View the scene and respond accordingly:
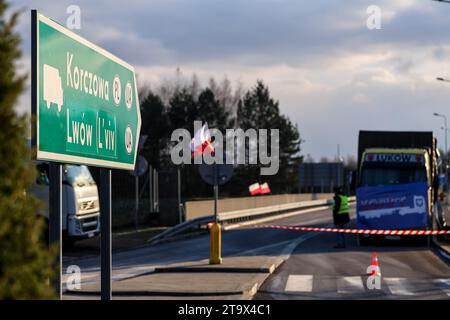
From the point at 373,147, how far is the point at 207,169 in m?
10.2

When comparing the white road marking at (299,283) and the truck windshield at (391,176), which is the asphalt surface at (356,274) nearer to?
the white road marking at (299,283)

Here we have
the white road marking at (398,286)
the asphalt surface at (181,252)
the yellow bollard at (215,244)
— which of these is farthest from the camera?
the asphalt surface at (181,252)

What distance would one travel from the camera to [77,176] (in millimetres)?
22656

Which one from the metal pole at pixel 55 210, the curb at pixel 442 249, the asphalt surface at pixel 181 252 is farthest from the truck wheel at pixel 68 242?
the metal pole at pixel 55 210

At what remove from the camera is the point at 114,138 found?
7062mm

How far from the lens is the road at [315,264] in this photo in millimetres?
14518

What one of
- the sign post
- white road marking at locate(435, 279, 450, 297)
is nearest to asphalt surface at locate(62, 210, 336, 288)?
white road marking at locate(435, 279, 450, 297)

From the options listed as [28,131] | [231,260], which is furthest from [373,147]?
[28,131]

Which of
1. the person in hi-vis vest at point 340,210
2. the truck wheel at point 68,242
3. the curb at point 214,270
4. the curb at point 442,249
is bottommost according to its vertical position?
the curb at point 442,249

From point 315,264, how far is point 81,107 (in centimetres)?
1448

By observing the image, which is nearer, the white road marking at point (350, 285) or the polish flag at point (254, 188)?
the white road marking at point (350, 285)

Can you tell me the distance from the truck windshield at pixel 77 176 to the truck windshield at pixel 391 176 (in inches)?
343
